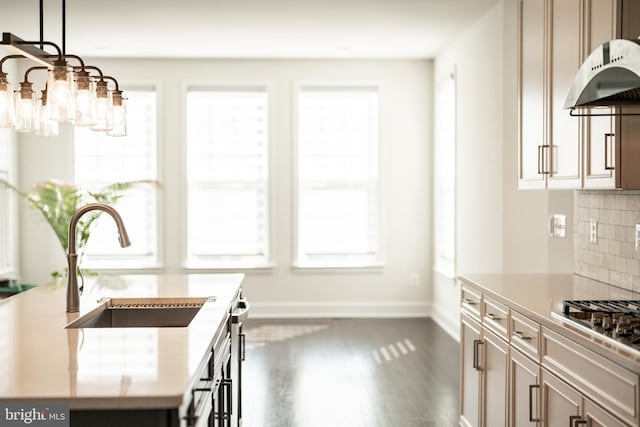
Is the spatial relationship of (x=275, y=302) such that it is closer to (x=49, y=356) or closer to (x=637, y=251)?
(x=637, y=251)

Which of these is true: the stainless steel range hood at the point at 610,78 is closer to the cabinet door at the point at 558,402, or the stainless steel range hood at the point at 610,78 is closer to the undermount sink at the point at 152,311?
the cabinet door at the point at 558,402

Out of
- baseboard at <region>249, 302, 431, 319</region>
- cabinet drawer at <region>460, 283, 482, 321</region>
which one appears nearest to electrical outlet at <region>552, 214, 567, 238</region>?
cabinet drawer at <region>460, 283, 482, 321</region>

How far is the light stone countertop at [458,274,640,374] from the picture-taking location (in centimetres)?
220

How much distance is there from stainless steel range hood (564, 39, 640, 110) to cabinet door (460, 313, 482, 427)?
4.52 ft

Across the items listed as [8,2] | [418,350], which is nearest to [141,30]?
[8,2]

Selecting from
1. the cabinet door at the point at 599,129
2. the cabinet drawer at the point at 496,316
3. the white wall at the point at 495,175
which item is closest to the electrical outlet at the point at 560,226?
the white wall at the point at 495,175

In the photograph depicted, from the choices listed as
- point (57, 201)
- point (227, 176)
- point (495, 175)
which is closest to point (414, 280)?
point (227, 176)

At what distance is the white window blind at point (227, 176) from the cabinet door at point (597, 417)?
5.45 m

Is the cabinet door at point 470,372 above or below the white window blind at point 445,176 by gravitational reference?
below

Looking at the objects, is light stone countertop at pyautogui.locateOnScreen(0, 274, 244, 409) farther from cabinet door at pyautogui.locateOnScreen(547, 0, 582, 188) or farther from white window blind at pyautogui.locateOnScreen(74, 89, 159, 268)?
white window blind at pyautogui.locateOnScreen(74, 89, 159, 268)

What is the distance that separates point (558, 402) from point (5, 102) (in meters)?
2.38

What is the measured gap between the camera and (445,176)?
718 centimetres

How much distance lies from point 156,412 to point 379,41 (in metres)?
5.38

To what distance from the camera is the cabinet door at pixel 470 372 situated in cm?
362
